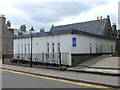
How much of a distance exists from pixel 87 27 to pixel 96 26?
1712 millimetres

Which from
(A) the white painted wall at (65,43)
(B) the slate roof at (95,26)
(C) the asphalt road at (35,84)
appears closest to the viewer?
Result: (C) the asphalt road at (35,84)

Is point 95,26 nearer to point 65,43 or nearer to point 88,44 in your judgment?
point 88,44

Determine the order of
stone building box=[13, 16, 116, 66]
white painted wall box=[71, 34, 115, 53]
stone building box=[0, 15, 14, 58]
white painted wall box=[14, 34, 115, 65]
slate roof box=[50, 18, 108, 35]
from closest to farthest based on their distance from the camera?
stone building box=[13, 16, 116, 66] → white painted wall box=[14, 34, 115, 65] → white painted wall box=[71, 34, 115, 53] → slate roof box=[50, 18, 108, 35] → stone building box=[0, 15, 14, 58]

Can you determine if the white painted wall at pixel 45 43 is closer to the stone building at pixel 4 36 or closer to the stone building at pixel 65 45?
the stone building at pixel 65 45

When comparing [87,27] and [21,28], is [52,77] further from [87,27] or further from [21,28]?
[21,28]

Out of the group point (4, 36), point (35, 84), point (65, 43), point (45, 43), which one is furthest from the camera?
point (4, 36)

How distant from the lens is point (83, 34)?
63.4 ft

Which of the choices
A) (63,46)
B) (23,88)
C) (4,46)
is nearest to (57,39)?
(63,46)

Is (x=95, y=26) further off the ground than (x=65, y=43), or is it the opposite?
(x=95, y=26)

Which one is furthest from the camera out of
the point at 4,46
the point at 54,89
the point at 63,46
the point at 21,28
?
the point at 21,28

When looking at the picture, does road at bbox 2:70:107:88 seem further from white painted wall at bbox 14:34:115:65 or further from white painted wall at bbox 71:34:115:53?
white painted wall at bbox 71:34:115:53

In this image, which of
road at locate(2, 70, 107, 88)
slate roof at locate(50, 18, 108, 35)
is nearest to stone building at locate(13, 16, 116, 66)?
slate roof at locate(50, 18, 108, 35)

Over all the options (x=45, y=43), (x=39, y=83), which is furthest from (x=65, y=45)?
(x=39, y=83)

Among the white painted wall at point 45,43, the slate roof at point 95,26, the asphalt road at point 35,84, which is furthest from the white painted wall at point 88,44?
the asphalt road at point 35,84
